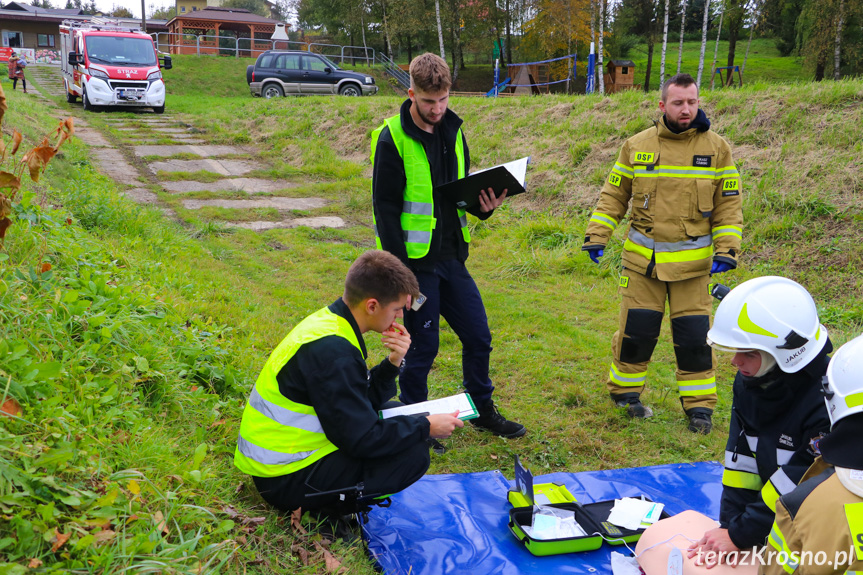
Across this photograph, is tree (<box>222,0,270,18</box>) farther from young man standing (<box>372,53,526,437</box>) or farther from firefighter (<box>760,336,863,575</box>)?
firefighter (<box>760,336,863,575</box>)

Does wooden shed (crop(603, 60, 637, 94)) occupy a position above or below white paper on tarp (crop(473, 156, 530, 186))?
above

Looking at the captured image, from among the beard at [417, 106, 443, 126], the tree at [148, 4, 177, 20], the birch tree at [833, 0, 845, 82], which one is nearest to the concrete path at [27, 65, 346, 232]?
the beard at [417, 106, 443, 126]

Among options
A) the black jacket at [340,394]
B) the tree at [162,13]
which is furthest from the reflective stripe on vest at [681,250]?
the tree at [162,13]

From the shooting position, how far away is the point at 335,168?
43.8 ft

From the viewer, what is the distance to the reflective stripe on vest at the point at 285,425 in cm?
278

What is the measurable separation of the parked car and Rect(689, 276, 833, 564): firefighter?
2146cm

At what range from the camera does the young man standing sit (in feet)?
12.2

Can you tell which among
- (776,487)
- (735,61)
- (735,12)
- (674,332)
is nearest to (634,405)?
(674,332)

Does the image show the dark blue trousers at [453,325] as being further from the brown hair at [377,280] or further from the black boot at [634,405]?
the black boot at [634,405]

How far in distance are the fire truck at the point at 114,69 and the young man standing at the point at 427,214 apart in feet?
58.2

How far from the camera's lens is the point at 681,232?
4.35 meters

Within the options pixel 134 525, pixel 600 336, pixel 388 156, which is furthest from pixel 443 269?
pixel 600 336

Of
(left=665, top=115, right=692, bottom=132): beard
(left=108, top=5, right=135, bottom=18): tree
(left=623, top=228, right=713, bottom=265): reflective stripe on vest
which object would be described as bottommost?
(left=623, top=228, right=713, bottom=265): reflective stripe on vest

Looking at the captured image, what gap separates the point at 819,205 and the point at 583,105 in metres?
5.49
